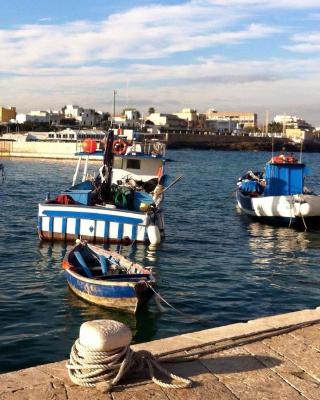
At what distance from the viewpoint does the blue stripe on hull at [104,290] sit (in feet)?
42.0

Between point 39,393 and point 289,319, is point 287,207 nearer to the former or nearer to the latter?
point 289,319

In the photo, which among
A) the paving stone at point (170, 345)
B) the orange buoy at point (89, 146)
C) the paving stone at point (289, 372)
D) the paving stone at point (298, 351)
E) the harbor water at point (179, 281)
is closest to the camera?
the paving stone at point (289, 372)

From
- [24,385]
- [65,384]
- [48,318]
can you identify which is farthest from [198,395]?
[48,318]

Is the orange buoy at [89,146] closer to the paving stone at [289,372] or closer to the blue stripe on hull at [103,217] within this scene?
the blue stripe on hull at [103,217]

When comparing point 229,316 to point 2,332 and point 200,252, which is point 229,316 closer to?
point 2,332

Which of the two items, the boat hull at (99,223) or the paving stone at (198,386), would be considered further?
the boat hull at (99,223)

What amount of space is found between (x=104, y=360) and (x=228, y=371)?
168 centimetres

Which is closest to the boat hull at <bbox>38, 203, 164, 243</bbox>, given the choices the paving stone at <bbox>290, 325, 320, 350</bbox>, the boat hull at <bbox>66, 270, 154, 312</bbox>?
the boat hull at <bbox>66, 270, 154, 312</bbox>

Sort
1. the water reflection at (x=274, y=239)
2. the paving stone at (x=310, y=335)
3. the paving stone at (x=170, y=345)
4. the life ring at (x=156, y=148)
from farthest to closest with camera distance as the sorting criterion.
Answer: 1. the life ring at (x=156, y=148)
2. the water reflection at (x=274, y=239)
3. the paving stone at (x=310, y=335)
4. the paving stone at (x=170, y=345)

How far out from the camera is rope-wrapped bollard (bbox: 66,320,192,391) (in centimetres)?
672

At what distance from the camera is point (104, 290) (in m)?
13.2

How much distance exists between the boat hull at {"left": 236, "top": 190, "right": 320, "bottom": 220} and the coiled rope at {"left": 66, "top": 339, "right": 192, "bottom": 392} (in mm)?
22675

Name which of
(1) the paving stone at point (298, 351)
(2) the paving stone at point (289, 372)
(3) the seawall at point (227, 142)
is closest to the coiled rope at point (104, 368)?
(2) the paving stone at point (289, 372)

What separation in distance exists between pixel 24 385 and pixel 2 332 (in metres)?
5.64
